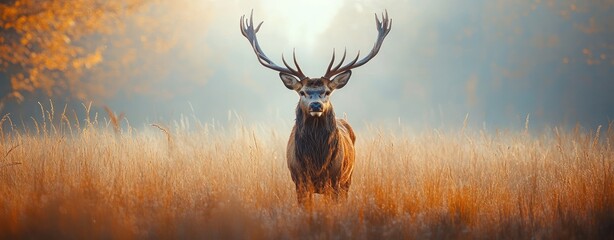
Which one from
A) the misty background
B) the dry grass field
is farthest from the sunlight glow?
the dry grass field

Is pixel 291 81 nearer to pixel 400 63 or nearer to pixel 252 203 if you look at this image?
pixel 252 203

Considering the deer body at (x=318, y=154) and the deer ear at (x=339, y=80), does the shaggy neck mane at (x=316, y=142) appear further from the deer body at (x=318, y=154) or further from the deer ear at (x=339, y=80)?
the deer ear at (x=339, y=80)

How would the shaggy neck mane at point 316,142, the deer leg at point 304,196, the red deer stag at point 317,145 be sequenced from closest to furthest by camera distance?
1. the deer leg at point 304,196
2. the red deer stag at point 317,145
3. the shaggy neck mane at point 316,142

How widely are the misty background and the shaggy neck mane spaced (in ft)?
34.4

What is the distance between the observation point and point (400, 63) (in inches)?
1012

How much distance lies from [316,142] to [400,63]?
20424 millimetres

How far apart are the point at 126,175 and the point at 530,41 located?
694 inches

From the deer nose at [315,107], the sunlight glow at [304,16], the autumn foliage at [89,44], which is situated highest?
the sunlight glow at [304,16]

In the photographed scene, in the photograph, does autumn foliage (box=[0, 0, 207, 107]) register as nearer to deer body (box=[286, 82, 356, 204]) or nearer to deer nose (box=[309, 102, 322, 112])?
deer body (box=[286, 82, 356, 204])

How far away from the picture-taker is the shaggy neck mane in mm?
5762

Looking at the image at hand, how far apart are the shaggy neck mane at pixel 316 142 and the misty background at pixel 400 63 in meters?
10.5

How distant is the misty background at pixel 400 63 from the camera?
18.8 m

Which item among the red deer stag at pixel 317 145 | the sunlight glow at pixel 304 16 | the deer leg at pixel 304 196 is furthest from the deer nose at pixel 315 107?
the sunlight glow at pixel 304 16

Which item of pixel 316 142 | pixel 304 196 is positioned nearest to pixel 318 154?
pixel 316 142
